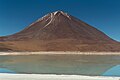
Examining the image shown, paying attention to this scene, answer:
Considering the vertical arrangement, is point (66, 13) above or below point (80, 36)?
above

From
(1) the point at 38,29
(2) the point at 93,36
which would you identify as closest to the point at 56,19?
(1) the point at 38,29

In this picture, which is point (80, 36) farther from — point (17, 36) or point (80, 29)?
point (17, 36)

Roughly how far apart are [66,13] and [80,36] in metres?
36.1

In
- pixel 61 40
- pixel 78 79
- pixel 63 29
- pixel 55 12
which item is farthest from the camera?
pixel 55 12

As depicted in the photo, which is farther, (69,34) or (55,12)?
(55,12)

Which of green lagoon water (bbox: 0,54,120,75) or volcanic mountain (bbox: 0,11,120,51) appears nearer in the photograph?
green lagoon water (bbox: 0,54,120,75)

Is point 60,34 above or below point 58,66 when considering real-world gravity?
above

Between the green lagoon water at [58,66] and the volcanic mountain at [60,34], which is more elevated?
the volcanic mountain at [60,34]

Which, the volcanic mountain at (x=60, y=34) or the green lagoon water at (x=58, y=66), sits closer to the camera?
the green lagoon water at (x=58, y=66)

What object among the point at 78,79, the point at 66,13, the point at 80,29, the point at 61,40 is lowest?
the point at 78,79

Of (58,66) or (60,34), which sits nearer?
(58,66)

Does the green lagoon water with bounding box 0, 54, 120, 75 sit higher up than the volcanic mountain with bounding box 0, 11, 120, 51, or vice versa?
the volcanic mountain with bounding box 0, 11, 120, 51

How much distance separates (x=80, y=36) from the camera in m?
120

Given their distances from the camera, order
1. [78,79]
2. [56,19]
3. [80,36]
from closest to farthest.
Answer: [78,79]
[80,36]
[56,19]
